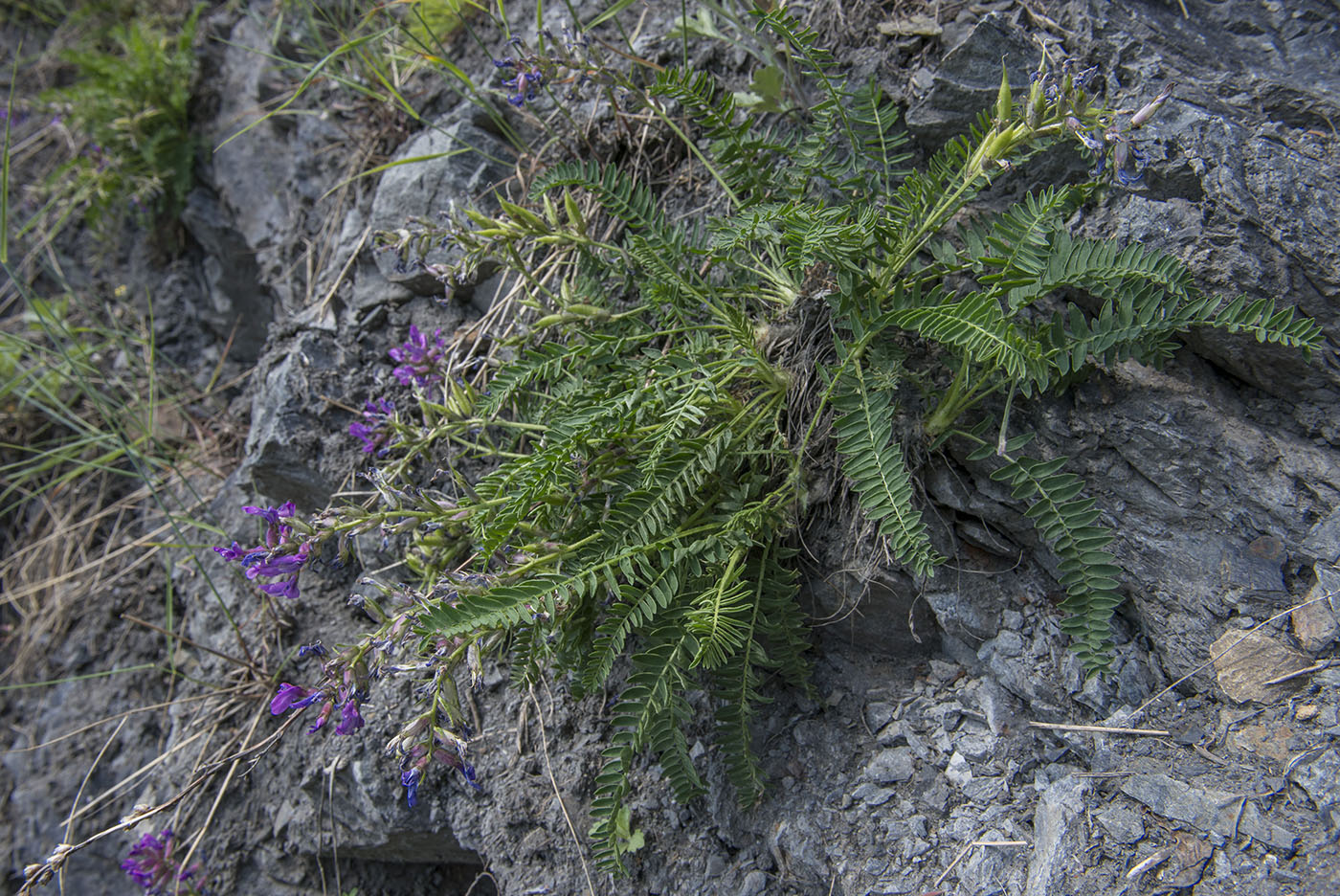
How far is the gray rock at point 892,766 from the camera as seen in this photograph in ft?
5.99

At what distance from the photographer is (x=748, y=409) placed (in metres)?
1.96

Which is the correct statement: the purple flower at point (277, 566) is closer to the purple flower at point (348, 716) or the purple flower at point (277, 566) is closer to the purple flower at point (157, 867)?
the purple flower at point (348, 716)

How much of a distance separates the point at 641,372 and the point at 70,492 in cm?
309

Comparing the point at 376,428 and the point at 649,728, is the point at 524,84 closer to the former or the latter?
the point at 376,428

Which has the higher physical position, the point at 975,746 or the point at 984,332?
the point at 984,332

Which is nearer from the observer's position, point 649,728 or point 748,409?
point 649,728

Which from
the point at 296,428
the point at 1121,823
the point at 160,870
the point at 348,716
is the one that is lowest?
the point at 160,870

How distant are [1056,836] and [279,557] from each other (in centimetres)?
176

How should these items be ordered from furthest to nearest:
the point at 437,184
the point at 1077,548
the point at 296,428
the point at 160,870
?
the point at 437,184 < the point at 296,428 < the point at 160,870 < the point at 1077,548

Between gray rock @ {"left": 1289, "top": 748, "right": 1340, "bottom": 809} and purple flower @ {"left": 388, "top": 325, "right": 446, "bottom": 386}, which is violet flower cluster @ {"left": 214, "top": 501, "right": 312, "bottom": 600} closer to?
purple flower @ {"left": 388, "top": 325, "right": 446, "bottom": 386}

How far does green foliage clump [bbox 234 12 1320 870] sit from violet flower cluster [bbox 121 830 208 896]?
981 mm

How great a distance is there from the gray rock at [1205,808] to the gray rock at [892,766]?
0.42m

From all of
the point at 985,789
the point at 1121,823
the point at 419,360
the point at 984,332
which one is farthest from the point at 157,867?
the point at 984,332

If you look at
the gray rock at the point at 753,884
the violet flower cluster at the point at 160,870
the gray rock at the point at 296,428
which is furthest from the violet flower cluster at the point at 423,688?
the violet flower cluster at the point at 160,870
